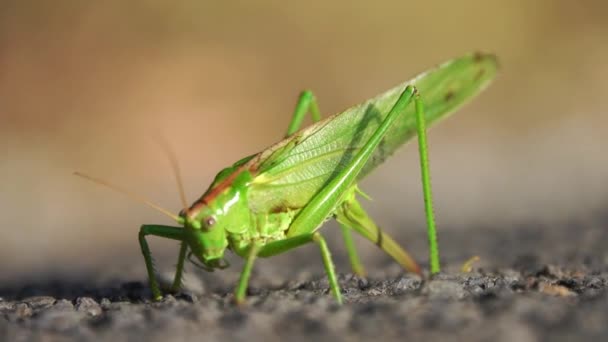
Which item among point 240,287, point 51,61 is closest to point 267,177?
point 240,287

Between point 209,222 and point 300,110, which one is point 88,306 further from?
point 300,110

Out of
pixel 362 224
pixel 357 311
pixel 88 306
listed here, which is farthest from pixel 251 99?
pixel 357 311

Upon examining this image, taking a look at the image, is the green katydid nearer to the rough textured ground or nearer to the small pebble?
the rough textured ground

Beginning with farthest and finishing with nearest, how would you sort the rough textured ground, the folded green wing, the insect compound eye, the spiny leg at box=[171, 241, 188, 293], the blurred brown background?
the blurred brown background
the spiny leg at box=[171, 241, 188, 293]
the folded green wing
the insect compound eye
the rough textured ground

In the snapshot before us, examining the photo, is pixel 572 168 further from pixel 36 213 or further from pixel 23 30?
pixel 23 30

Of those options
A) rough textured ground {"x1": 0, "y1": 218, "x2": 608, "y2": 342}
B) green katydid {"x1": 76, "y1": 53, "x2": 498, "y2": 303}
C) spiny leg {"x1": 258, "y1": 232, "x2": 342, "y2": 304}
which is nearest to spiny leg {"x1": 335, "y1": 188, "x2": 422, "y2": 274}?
green katydid {"x1": 76, "y1": 53, "x2": 498, "y2": 303}

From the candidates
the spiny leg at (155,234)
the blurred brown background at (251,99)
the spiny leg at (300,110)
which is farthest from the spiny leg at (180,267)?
the blurred brown background at (251,99)

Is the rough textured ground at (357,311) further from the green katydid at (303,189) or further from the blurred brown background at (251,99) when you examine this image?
the blurred brown background at (251,99)
